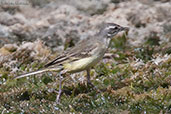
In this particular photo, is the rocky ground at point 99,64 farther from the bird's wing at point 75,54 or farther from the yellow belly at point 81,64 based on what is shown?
the bird's wing at point 75,54

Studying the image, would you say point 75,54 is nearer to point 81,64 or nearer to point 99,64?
point 81,64

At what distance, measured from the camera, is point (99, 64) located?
1127cm

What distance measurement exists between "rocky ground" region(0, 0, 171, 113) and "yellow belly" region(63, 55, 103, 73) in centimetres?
48

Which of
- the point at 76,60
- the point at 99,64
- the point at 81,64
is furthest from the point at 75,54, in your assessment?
the point at 99,64

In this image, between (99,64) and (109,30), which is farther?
(99,64)

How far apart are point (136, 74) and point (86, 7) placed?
7.57m

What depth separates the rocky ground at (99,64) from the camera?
816 centimetres

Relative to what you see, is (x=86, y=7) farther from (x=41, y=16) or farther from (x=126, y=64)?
(x=126, y=64)

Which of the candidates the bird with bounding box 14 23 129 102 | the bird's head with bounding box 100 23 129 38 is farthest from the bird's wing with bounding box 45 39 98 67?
the bird's head with bounding box 100 23 129 38

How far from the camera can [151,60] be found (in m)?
10.7

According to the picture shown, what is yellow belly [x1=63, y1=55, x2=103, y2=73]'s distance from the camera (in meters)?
8.83

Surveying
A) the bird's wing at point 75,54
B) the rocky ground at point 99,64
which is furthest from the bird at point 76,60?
the rocky ground at point 99,64

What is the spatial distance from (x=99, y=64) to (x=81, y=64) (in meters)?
2.46

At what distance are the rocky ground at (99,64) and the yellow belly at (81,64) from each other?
0.48 metres
